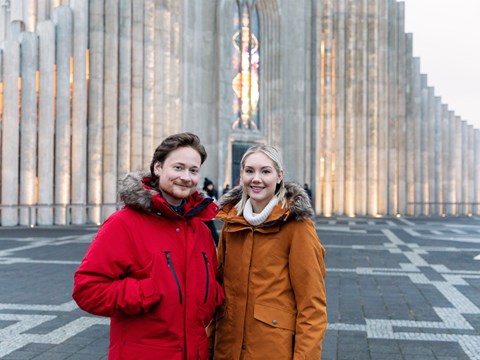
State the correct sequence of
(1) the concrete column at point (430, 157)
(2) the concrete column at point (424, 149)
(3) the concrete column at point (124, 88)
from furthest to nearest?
(1) the concrete column at point (430, 157) → (2) the concrete column at point (424, 149) → (3) the concrete column at point (124, 88)

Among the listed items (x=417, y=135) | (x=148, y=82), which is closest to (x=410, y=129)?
(x=417, y=135)

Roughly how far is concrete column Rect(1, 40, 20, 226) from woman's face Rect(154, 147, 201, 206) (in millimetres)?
19357

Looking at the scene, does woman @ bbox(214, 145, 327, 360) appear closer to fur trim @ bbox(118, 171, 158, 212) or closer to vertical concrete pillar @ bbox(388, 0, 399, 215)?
fur trim @ bbox(118, 171, 158, 212)

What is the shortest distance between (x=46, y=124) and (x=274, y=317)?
2026cm

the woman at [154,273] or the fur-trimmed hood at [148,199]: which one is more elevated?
the fur-trimmed hood at [148,199]

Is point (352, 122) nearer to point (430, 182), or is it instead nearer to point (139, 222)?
point (430, 182)

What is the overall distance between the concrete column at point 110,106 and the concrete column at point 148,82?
1536 mm

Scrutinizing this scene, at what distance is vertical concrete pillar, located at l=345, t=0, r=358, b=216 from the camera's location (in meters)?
33.0

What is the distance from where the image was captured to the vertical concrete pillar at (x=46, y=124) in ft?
68.8

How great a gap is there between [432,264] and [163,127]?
52.9 ft

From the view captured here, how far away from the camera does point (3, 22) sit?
3219 cm

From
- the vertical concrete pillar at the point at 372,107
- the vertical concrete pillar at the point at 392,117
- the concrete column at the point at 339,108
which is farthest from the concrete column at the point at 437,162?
the concrete column at the point at 339,108

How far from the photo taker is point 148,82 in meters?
24.4

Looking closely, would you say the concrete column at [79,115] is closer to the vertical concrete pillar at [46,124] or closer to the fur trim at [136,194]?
the vertical concrete pillar at [46,124]
